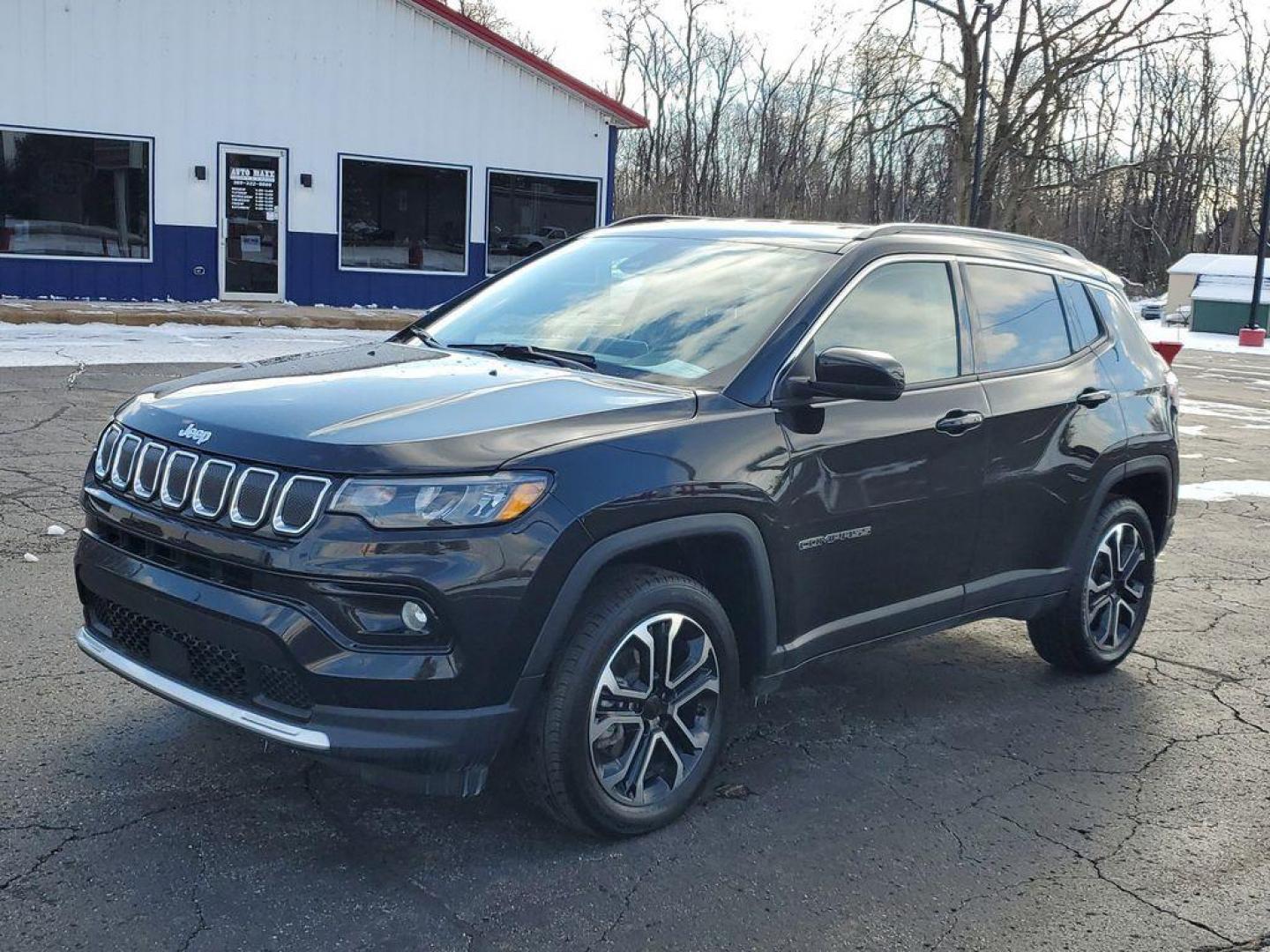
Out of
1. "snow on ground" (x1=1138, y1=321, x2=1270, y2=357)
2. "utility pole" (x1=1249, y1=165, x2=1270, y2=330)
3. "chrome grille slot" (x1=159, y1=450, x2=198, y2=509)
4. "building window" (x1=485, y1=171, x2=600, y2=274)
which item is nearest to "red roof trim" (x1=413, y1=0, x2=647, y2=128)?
"building window" (x1=485, y1=171, x2=600, y2=274)

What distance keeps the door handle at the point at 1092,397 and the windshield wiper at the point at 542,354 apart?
7.04 feet

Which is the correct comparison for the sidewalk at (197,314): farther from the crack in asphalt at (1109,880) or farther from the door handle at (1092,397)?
the crack in asphalt at (1109,880)

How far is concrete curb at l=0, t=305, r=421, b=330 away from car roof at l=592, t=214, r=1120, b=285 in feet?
A: 44.4

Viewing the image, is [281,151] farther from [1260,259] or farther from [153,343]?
[1260,259]

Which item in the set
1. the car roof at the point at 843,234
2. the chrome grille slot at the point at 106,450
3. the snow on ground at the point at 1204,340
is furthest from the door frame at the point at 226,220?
the snow on ground at the point at 1204,340

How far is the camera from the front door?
1900 cm

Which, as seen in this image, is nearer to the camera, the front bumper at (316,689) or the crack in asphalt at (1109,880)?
the front bumper at (316,689)

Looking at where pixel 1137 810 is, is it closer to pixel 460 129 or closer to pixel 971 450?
pixel 971 450

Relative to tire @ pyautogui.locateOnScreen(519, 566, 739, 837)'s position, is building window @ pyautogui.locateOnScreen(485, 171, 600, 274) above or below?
above

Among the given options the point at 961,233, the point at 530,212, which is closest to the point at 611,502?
the point at 961,233

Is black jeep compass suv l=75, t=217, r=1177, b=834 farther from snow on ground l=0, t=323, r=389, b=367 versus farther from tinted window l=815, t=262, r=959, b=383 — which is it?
snow on ground l=0, t=323, r=389, b=367

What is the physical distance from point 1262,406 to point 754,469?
49.2 feet

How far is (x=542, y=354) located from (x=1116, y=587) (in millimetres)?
2812

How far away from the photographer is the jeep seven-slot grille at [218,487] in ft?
10.3
